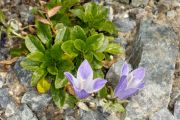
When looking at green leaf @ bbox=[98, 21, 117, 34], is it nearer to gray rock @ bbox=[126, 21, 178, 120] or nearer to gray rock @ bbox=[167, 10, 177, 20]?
gray rock @ bbox=[126, 21, 178, 120]

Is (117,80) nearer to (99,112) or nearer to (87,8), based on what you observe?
(99,112)

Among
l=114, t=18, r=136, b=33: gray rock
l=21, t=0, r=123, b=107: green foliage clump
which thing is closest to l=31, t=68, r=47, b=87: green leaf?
l=21, t=0, r=123, b=107: green foliage clump

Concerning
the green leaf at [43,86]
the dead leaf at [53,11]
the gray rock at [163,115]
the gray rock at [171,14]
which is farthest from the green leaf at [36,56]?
the gray rock at [171,14]

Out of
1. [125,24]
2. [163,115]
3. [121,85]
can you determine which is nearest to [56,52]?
[121,85]

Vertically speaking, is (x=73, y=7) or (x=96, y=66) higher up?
(x=73, y=7)

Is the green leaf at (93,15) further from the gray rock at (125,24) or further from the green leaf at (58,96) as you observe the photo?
the green leaf at (58,96)

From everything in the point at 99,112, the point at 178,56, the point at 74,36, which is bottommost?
the point at 99,112

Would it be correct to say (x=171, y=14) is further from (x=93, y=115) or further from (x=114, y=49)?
(x=93, y=115)

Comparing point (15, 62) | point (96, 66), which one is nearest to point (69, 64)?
point (96, 66)
